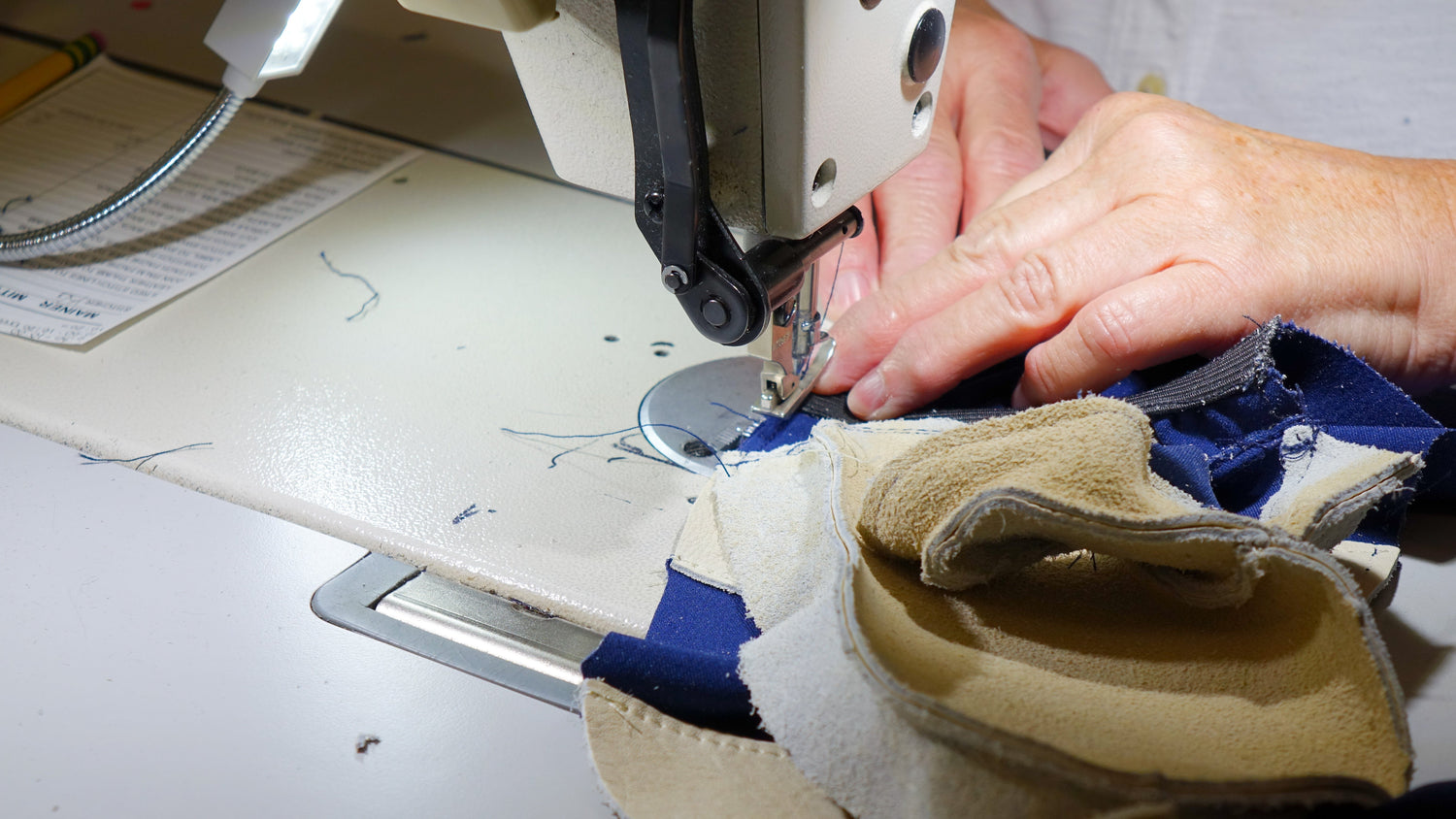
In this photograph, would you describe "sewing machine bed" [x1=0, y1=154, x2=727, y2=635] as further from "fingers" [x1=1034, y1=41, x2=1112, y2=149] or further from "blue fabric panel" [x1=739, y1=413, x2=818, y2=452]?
"fingers" [x1=1034, y1=41, x2=1112, y2=149]

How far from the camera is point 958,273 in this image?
97cm

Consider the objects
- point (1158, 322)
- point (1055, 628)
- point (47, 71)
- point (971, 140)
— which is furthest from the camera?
point (47, 71)

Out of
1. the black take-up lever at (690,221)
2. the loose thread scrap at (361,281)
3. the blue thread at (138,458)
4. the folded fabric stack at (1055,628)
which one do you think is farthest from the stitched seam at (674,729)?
the loose thread scrap at (361,281)

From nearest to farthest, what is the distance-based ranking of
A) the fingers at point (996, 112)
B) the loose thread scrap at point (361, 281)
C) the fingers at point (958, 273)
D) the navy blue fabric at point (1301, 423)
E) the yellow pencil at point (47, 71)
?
1. the navy blue fabric at point (1301, 423)
2. the fingers at point (958, 273)
3. the loose thread scrap at point (361, 281)
4. the fingers at point (996, 112)
5. the yellow pencil at point (47, 71)

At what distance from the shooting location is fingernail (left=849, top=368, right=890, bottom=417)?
0.91m

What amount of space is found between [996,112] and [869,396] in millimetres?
594

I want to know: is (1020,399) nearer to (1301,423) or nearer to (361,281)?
(1301,423)

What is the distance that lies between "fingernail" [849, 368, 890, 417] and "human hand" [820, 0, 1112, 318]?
180 millimetres

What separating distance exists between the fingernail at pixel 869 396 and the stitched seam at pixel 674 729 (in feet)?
1.26

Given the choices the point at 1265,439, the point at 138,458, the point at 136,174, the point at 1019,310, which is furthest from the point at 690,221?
the point at 136,174

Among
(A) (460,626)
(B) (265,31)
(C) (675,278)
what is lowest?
(A) (460,626)

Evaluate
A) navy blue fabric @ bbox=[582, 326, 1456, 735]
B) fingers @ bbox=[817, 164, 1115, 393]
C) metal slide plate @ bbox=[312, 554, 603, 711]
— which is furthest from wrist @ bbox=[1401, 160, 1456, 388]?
metal slide plate @ bbox=[312, 554, 603, 711]

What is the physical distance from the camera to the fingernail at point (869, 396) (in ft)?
3.00

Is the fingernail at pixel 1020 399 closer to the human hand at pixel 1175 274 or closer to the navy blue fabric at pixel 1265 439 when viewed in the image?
the human hand at pixel 1175 274
